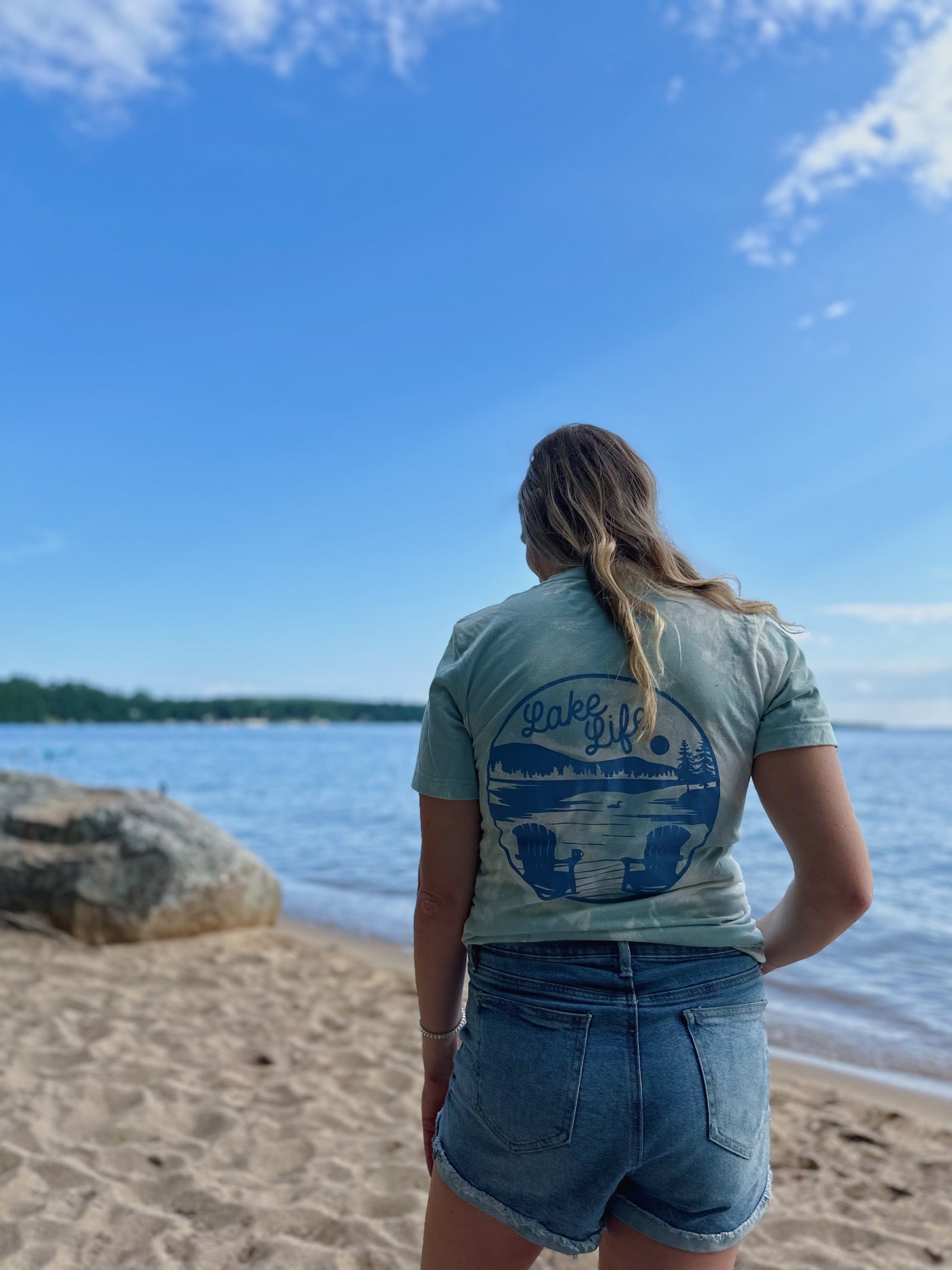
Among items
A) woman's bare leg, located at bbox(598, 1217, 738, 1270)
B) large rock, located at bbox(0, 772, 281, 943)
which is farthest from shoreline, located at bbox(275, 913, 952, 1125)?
woman's bare leg, located at bbox(598, 1217, 738, 1270)

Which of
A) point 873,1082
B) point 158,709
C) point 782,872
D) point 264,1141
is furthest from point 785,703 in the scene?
point 158,709

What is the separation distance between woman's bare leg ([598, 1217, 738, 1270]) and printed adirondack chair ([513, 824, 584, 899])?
1.74 feet

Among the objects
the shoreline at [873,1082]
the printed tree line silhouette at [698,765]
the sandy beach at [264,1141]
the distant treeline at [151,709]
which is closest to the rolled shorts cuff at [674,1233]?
the printed tree line silhouette at [698,765]

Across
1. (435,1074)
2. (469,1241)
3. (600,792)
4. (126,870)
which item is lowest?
(126,870)

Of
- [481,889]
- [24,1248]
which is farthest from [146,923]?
[481,889]

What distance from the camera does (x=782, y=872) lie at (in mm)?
10914

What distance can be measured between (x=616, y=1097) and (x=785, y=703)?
0.64m

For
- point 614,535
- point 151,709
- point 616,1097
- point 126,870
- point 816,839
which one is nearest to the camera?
point 616,1097

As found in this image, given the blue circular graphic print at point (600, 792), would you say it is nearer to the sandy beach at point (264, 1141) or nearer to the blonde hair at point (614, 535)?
the blonde hair at point (614, 535)

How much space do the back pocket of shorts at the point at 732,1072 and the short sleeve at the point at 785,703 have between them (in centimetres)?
41

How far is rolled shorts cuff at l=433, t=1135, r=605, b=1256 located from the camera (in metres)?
1.39

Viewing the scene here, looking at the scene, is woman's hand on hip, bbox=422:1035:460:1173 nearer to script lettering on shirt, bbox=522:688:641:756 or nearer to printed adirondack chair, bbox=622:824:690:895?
printed adirondack chair, bbox=622:824:690:895

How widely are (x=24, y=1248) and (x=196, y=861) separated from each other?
4.31 metres

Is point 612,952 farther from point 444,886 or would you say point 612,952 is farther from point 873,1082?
point 873,1082
